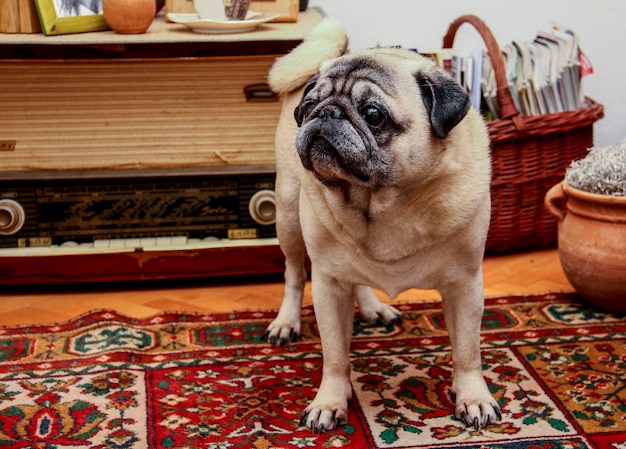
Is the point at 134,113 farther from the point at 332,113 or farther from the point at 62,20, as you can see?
the point at 332,113

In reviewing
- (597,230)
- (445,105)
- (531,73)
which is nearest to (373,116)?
(445,105)

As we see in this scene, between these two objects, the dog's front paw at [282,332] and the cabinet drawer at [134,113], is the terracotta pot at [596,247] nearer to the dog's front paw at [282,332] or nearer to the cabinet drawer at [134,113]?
the dog's front paw at [282,332]

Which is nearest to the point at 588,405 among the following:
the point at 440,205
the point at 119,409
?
the point at 440,205

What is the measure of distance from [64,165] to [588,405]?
1.75 meters

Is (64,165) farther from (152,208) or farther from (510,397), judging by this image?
(510,397)

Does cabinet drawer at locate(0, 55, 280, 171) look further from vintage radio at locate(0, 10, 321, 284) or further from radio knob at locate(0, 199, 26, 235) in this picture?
radio knob at locate(0, 199, 26, 235)

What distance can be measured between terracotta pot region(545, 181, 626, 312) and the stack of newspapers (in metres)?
0.52

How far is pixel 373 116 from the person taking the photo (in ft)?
5.67

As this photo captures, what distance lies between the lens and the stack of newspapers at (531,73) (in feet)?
9.88

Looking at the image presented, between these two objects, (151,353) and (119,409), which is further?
(151,353)

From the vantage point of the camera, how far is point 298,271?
8.42 feet

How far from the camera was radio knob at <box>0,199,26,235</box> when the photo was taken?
2840mm

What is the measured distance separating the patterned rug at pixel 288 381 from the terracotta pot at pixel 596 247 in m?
0.08

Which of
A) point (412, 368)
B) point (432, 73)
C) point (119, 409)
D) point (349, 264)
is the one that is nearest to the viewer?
point (432, 73)
